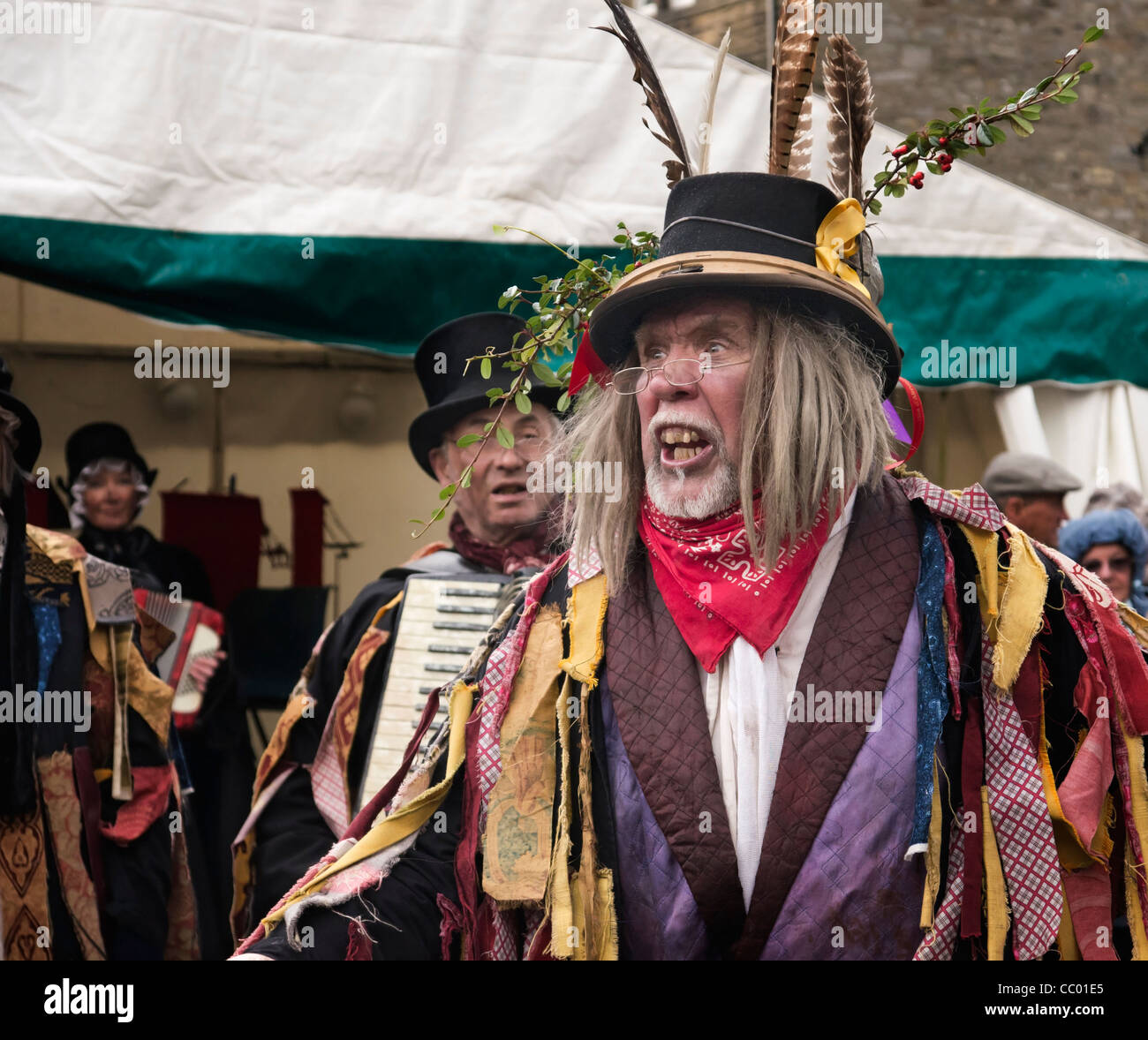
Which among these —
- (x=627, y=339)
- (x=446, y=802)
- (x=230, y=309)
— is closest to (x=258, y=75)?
(x=230, y=309)

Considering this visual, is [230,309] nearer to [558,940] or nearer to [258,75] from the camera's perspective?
[258,75]

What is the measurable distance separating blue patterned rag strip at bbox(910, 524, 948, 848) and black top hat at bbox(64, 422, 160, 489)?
4037 millimetres

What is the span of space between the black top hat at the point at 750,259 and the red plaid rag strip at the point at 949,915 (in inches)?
34.6

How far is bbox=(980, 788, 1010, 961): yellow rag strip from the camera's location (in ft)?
7.43

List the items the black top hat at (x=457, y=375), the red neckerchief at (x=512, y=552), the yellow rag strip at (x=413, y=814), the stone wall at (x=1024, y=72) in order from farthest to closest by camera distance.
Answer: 1. the stone wall at (x=1024, y=72)
2. the black top hat at (x=457, y=375)
3. the red neckerchief at (x=512, y=552)
4. the yellow rag strip at (x=413, y=814)

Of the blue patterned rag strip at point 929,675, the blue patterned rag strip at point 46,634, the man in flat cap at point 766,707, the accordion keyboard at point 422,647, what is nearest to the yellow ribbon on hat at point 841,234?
the man in flat cap at point 766,707

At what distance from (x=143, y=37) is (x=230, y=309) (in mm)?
914

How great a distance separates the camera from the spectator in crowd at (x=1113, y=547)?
490 cm

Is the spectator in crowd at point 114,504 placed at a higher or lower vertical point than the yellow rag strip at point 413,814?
higher

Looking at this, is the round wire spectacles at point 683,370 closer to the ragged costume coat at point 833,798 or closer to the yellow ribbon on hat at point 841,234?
the yellow ribbon on hat at point 841,234
